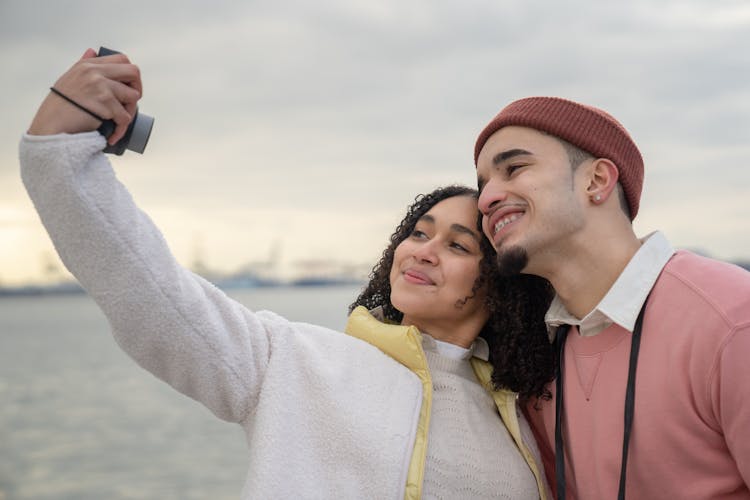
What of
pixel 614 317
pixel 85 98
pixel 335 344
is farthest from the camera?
pixel 335 344

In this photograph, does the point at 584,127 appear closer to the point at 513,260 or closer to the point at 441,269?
the point at 513,260

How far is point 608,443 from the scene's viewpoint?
277 centimetres

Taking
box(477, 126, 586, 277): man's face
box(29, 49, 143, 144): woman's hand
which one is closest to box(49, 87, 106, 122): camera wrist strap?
box(29, 49, 143, 144): woman's hand

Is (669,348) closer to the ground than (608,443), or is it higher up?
higher up

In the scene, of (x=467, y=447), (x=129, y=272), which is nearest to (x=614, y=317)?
(x=467, y=447)

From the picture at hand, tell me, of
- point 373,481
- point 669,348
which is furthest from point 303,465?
point 669,348

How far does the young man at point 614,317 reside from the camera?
2.53m

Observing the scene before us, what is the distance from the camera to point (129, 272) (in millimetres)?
2102

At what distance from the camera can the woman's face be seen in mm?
3346

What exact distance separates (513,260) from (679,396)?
77 centimetres

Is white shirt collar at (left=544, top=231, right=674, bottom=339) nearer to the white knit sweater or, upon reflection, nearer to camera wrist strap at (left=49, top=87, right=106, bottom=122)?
the white knit sweater

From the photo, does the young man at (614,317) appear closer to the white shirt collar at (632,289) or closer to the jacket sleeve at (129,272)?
the white shirt collar at (632,289)

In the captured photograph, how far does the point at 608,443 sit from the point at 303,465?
3.48ft

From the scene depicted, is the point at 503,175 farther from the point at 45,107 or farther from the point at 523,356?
the point at 45,107
